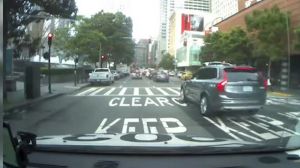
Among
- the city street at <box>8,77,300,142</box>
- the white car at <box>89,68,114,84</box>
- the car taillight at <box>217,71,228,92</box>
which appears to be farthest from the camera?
the white car at <box>89,68,114,84</box>

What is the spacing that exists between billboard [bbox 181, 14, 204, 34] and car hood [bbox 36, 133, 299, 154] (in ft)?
2.68

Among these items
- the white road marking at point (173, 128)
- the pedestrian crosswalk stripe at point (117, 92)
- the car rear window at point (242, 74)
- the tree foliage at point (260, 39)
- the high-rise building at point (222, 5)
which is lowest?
the white road marking at point (173, 128)

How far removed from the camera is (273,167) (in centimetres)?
165

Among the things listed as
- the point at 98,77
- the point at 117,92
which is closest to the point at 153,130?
the point at 117,92

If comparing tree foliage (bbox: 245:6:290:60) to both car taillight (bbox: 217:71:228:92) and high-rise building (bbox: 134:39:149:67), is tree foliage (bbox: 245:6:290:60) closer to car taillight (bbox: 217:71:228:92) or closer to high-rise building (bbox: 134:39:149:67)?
car taillight (bbox: 217:71:228:92)

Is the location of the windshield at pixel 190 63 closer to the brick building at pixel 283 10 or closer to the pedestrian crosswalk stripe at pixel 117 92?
the brick building at pixel 283 10

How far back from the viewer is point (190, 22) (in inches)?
101

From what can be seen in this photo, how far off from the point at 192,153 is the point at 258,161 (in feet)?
0.80

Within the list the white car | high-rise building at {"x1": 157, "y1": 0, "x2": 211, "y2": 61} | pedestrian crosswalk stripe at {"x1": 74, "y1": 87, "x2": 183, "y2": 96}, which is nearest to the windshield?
high-rise building at {"x1": 157, "y1": 0, "x2": 211, "y2": 61}

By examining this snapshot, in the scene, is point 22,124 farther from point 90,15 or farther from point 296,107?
point 296,107

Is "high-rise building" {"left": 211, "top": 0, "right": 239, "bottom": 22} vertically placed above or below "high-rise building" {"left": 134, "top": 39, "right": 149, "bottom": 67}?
above

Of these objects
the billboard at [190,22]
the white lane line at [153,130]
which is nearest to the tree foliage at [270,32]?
the billboard at [190,22]

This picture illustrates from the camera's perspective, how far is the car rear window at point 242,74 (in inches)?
104

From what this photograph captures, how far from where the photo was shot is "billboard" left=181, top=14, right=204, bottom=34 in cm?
252
